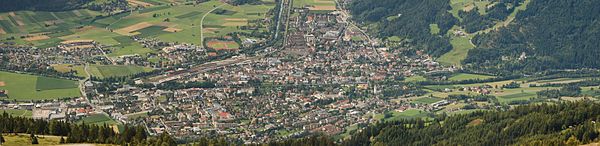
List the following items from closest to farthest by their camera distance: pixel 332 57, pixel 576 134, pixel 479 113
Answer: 1. pixel 576 134
2. pixel 479 113
3. pixel 332 57

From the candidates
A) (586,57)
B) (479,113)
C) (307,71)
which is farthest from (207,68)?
(586,57)

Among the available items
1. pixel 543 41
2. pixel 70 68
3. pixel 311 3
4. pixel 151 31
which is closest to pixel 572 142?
pixel 543 41

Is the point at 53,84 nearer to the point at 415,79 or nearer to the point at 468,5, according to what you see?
the point at 415,79

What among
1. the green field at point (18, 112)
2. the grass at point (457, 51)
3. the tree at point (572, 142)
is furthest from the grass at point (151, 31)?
the tree at point (572, 142)

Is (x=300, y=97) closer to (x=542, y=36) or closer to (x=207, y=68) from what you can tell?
(x=207, y=68)

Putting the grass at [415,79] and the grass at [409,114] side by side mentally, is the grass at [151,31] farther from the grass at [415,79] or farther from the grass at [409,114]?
the grass at [409,114]

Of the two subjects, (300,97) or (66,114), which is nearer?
(66,114)
